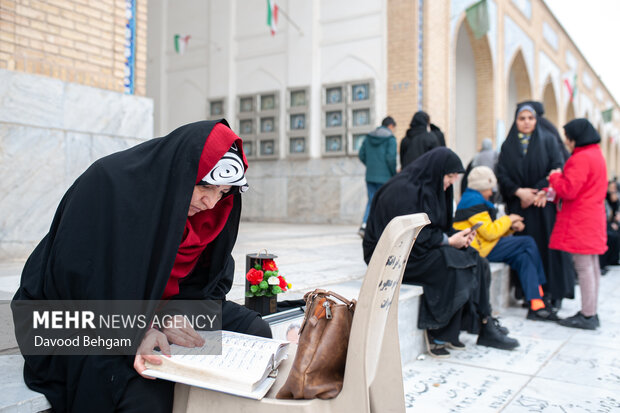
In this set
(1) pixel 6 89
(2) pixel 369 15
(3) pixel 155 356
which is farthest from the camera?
(2) pixel 369 15

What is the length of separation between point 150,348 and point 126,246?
0.28 meters

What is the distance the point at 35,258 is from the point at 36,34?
3.16 metres

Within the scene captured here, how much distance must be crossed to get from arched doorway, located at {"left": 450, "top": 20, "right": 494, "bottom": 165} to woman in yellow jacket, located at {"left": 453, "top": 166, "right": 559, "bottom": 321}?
8.19 metres

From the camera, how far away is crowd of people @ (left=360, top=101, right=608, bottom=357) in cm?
310

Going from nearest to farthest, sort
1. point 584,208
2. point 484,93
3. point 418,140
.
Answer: point 584,208
point 418,140
point 484,93

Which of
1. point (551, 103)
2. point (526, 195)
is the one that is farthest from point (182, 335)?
point (551, 103)

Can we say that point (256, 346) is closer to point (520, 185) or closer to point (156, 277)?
point (156, 277)

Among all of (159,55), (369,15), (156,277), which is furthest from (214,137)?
(159,55)

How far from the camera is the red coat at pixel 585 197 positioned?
12.3 ft

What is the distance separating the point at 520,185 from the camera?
4426 millimetres

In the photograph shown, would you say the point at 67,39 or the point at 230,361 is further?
the point at 67,39

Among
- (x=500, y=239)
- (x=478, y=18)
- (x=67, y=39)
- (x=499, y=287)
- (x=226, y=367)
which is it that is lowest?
(x=499, y=287)

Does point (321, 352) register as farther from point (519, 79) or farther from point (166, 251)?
point (519, 79)

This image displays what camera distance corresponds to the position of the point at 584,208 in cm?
377
